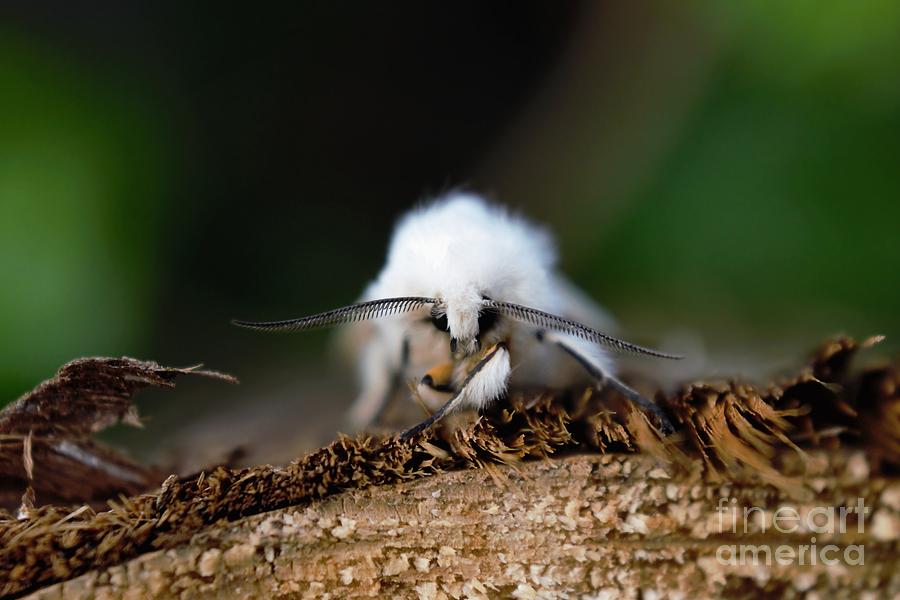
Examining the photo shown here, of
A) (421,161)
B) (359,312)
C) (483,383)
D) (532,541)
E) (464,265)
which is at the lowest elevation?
(532,541)

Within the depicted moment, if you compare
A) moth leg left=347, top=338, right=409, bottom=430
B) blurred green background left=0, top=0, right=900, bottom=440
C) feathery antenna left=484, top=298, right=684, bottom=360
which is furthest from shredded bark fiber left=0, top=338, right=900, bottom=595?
blurred green background left=0, top=0, right=900, bottom=440

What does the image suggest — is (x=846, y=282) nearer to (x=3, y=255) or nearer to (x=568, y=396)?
(x=568, y=396)

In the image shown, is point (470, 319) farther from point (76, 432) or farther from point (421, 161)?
point (421, 161)

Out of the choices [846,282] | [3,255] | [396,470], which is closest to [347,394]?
[3,255]

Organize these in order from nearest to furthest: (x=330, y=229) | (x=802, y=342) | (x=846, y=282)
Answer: (x=802, y=342), (x=846, y=282), (x=330, y=229)

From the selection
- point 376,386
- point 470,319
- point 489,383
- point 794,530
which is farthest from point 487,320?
point 794,530

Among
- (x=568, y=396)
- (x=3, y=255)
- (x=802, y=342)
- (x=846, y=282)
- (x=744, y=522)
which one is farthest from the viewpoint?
(x=846, y=282)
